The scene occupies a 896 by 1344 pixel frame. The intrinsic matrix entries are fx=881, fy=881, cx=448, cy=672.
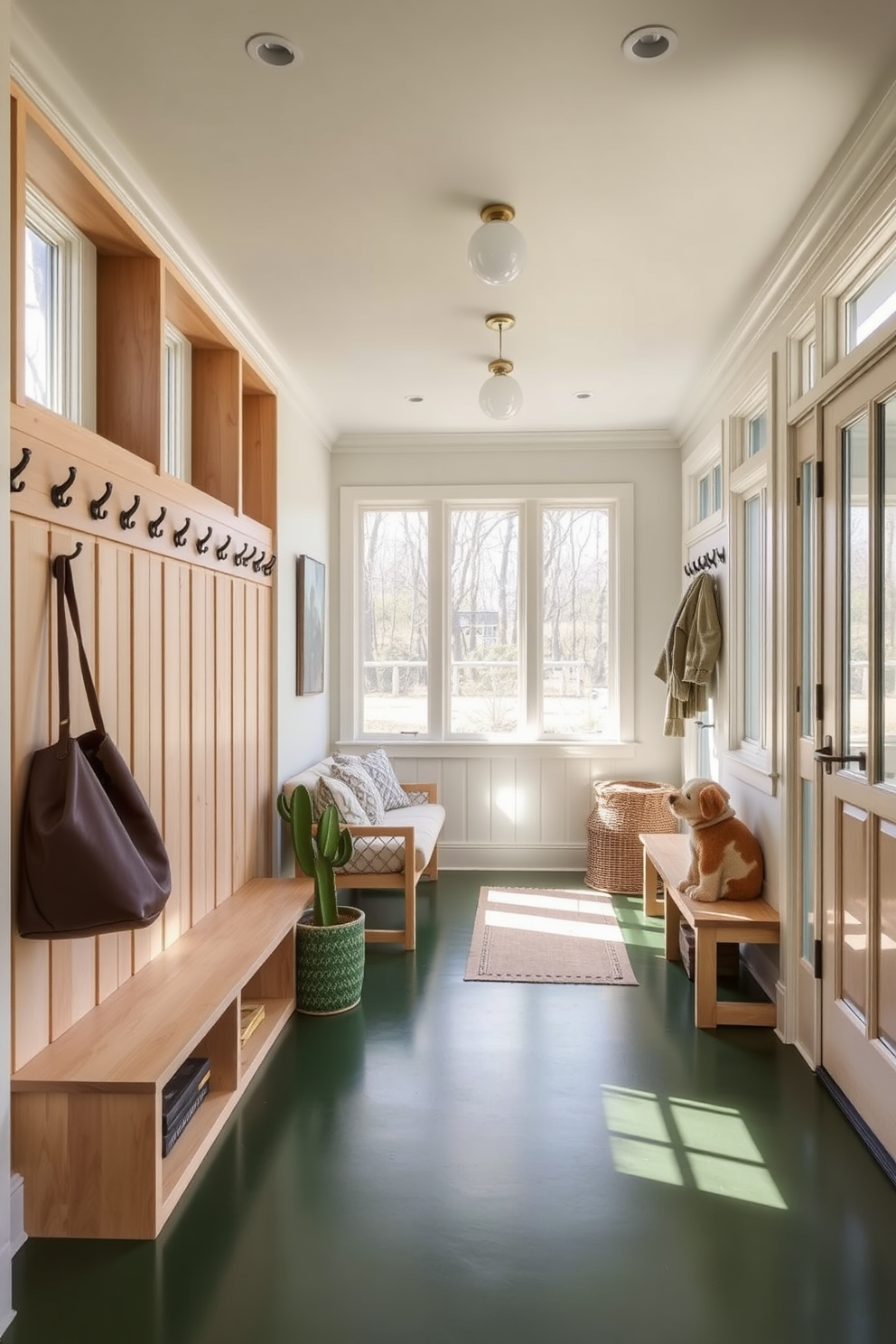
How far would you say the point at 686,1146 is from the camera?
251 cm

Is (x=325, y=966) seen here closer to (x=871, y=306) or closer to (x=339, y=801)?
(x=339, y=801)

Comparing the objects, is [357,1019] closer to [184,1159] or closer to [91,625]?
[184,1159]

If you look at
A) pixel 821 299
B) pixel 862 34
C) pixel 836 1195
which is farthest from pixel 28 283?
pixel 836 1195

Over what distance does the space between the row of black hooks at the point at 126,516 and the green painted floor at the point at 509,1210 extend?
1733 mm

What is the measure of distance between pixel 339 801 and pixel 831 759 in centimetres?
238

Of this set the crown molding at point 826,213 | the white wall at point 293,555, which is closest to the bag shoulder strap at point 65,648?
the white wall at point 293,555

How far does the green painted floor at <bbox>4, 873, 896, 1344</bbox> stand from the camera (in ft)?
6.04

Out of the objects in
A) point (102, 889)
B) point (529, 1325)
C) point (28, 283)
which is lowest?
point (529, 1325)

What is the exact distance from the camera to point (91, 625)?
2498mm

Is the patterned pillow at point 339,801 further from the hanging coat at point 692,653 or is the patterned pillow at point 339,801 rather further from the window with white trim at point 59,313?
the window with white trim at point 59,313

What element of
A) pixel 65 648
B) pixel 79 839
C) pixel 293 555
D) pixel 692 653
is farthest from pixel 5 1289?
pixel 692 653

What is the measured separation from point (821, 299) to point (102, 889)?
276 centimetres

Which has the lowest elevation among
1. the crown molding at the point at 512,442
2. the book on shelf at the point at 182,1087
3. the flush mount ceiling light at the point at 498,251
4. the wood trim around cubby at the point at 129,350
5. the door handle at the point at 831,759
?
the book on shelf at the point at 182,1087

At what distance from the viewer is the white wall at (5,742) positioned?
1855 mm
